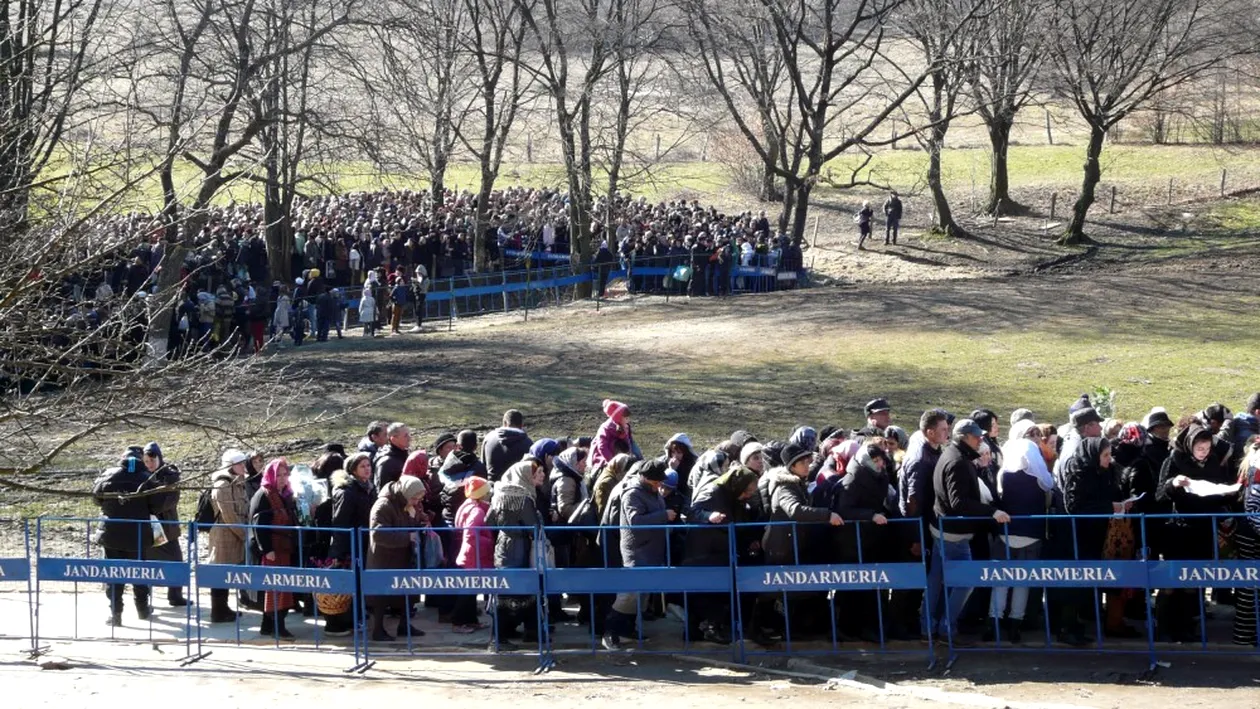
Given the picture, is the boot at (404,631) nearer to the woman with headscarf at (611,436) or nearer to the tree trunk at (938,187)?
the woman with headscarf at (611,436)

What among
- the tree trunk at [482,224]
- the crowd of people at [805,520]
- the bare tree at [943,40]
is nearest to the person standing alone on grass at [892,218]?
the bare tree at [943,40]

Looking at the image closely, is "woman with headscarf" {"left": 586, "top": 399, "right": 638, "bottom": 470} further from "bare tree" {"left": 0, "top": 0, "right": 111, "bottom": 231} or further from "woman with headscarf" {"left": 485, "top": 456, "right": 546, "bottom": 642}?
"bare tree" {"left": 0, "top": 0, "right": 111, "bottom": 231}

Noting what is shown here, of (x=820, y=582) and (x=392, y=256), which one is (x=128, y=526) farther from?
(x=392, y=256)

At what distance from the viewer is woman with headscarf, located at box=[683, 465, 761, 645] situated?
1098 cm

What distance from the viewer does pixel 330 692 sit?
10625 millimetres

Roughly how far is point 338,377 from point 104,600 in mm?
11475

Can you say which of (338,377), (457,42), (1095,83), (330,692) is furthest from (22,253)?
(1095,83)

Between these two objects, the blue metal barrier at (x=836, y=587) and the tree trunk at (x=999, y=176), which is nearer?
the blue metal barrier at (x=836, y=587)

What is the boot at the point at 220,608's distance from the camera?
12.5 m

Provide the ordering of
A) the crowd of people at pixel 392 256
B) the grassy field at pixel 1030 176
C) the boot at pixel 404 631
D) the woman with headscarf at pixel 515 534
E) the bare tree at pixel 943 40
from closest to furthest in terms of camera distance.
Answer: the woman with headscarf at pixel 515 534, the boot at pixel 404 631, the crowd of people at pixel 392 256, the bare tree at pixel 943 40, the grassy field at pixel 1030 176

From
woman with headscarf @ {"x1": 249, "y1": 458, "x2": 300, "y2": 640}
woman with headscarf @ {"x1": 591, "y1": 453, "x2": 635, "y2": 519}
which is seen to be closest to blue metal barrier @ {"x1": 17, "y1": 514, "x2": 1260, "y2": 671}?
woman with headscarf @ {"x1": 591, "y1": 453, "x2": 635, "y2": 519}

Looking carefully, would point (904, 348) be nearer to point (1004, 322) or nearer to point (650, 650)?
point (1004, 322)

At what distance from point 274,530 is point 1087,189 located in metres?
32.6

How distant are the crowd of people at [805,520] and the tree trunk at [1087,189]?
2924cm
